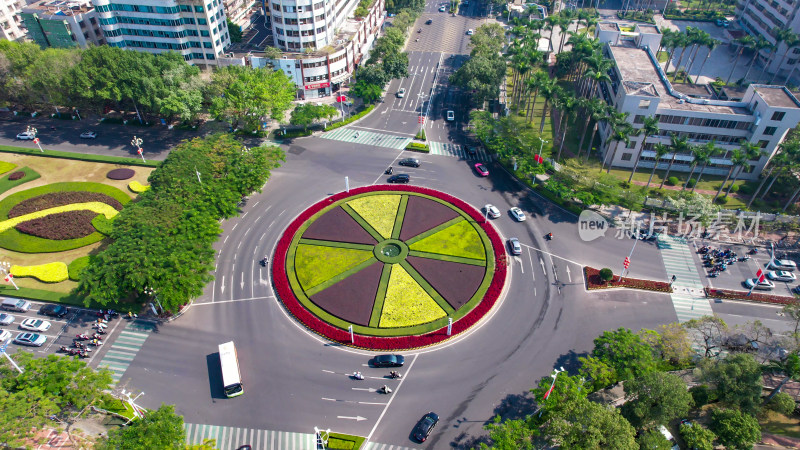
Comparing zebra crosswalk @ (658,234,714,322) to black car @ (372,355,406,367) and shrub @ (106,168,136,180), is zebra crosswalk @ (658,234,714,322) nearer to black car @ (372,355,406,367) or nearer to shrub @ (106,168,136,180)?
black car @ (372,355,406,367)

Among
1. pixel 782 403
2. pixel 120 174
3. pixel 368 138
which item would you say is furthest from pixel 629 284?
pixel 120 174

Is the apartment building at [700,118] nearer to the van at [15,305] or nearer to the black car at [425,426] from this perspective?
the black car at [425,426]

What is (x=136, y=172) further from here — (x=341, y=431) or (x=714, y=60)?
(x=714, y=60)

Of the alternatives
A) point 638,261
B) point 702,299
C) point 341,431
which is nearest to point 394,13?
point 638,261

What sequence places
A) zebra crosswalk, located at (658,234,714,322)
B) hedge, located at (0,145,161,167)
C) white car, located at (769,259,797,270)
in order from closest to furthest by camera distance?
zebra crosswalk, located at (658,234,714,322)
white car, located at (769,259,797,270)
hedge, located at (0,145,161,167)

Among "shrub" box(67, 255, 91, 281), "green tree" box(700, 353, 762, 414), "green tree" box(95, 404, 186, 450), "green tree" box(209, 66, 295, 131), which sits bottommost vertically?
"shrub" box(67, 255, 91, 281)

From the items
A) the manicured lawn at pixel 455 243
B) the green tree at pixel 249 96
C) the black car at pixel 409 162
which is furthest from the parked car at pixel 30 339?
the black car at pixel 409 162

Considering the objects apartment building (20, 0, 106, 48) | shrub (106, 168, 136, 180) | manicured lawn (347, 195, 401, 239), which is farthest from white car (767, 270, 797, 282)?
apartment building (20, 0, 106, 48)
